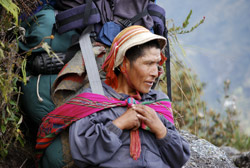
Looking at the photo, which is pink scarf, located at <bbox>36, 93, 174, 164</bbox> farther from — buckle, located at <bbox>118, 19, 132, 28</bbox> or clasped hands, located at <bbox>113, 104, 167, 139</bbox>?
buckle, located at <bbox>118, 19, 132, 28</bbox>

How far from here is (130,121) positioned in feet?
8.29

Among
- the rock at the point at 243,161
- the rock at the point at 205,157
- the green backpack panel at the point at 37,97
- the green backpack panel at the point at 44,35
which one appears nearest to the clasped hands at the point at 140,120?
the green backpack panel at the point at 37,97

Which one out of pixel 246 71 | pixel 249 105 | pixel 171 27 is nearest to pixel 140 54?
pixel 171 27

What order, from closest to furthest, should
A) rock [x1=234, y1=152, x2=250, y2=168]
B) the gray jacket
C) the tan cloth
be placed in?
1. the gray jacket
2. the tan cloth
3. rock [x1=234, y1=152, x2=250, y2=168]

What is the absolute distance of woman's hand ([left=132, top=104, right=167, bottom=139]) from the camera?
2.54m

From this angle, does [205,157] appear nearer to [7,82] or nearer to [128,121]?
[128,121]

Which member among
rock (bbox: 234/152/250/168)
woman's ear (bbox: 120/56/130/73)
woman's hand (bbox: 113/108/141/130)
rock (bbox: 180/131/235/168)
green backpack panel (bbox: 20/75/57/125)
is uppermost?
woman's ear (bbox: 120/56/130/73)

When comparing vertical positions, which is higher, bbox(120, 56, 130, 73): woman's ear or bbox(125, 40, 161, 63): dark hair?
bbox(125, 40, 161, 63): dark hair

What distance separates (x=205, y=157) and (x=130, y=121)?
5.60 ft

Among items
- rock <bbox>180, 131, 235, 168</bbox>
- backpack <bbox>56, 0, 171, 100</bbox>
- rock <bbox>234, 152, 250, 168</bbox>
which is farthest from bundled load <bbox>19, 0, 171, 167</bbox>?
rock <bbox>234, 152, 250, 168</bbox>

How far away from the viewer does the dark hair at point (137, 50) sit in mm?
2676

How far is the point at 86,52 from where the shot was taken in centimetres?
298

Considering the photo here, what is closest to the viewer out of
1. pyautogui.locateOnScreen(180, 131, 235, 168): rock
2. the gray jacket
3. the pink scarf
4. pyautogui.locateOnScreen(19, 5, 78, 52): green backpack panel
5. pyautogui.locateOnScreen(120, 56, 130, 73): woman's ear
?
the gray jacket

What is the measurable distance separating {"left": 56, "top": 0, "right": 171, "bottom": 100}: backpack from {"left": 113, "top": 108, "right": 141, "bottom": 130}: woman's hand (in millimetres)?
871
